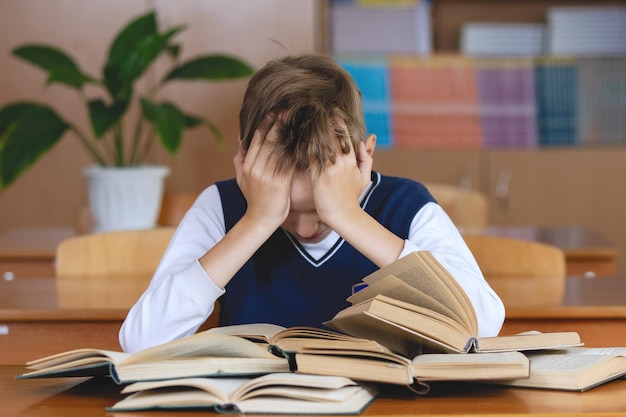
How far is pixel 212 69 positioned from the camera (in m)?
3.01

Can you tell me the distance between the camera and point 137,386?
2.90 feet

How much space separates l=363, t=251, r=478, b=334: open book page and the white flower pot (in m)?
1.92

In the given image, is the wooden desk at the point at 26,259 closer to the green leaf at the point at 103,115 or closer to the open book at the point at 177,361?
the green leaf at the point at 103,115

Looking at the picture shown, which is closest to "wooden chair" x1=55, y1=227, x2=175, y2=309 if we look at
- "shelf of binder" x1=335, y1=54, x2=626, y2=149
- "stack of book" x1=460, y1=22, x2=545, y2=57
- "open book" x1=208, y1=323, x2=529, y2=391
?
"open book" x1=208, y1=323, x2=529, y2=391

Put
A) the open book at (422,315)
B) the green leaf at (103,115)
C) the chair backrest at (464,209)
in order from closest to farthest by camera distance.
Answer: the open book at (422,315) → the green leaf at (103,115) → the chair backrest at (464,209)

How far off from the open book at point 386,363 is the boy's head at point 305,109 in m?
0.39

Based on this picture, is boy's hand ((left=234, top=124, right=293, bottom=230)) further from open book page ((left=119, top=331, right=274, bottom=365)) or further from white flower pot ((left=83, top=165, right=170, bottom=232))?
white flower pot ((left=83, top=165, right=170, bottom=232))

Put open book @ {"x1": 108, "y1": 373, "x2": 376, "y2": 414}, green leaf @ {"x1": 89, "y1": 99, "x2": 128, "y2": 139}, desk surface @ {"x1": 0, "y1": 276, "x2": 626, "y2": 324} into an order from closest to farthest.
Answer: open book @ {"x1": 108, "y1": 373, "x2": 376, "y2": 414} < desk surface @ {"x1": 0, "y1": 276, "x2": 626, "y2": 324} < green leaf @ {"x1": 89, "y1": 99, "x2": 128, "y2": 139}

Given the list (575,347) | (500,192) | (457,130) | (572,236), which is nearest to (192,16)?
(457,130)

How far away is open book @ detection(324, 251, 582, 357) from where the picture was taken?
97cm

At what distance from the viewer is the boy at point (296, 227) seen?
4.26ft

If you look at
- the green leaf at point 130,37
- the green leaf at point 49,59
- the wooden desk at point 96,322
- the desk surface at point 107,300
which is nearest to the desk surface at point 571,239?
the desk surface at point 107,300

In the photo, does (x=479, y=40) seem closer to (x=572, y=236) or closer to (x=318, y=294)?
(x=572, y=236)

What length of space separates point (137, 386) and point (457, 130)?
10.4 ft
